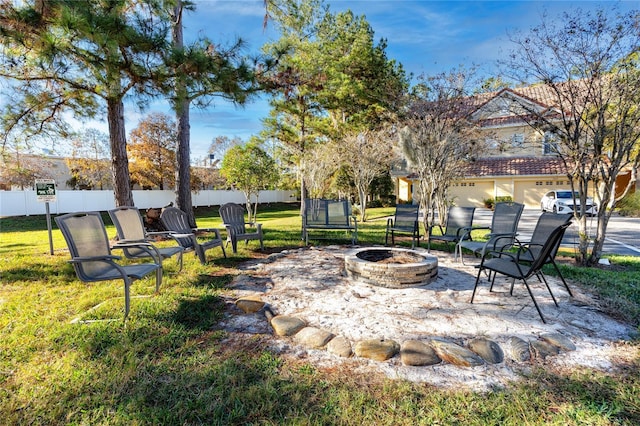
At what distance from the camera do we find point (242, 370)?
2.20m

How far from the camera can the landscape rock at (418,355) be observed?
7.58 ft

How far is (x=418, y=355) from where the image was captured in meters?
2.35

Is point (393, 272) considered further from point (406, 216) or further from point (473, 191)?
point (473, 191)

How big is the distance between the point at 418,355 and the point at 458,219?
4.35 m

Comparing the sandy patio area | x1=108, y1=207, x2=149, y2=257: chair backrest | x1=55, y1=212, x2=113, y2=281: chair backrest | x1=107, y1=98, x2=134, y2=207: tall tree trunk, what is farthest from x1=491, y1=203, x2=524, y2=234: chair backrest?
x1=107, y1=98, x2=134, y2=207: tall tree trunk

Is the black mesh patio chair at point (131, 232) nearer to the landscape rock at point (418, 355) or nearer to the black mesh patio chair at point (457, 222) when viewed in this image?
the landscape rock at point (418, 355)

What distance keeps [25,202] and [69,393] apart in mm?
18794

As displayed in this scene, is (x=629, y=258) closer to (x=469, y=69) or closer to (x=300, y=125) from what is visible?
(x=469, y=69)

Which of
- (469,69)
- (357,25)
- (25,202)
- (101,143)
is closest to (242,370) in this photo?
(469,69)

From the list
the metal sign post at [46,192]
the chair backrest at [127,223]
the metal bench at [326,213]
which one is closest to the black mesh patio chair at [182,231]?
the chair backrest at [127,223]

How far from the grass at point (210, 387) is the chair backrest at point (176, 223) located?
193 cm

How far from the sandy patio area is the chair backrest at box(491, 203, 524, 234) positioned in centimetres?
125

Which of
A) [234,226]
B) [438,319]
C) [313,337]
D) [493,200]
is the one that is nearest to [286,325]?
[313,337]

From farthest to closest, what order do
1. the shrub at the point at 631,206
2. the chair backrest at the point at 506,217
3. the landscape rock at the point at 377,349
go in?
the shrub at the point at 631,206 → the chair backrest at the point at 506,217 → the landscape rock at the point at 377,349
